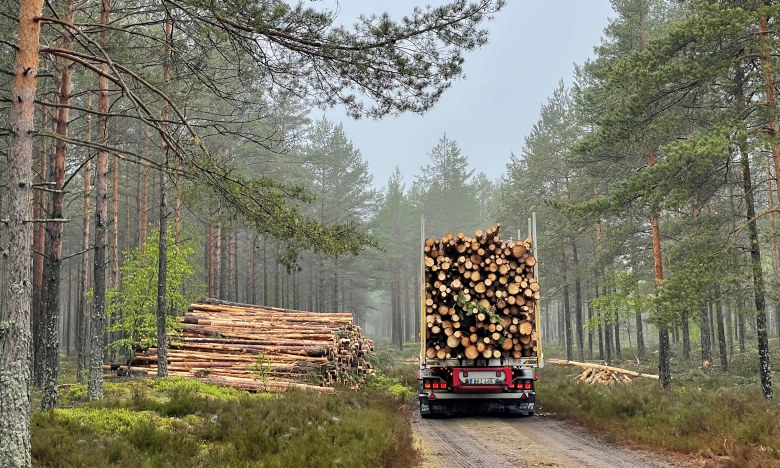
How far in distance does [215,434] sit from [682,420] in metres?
7.71

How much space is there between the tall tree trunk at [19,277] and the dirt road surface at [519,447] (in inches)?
192

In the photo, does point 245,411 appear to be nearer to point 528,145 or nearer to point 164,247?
point 164,247

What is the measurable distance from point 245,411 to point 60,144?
28.2ft

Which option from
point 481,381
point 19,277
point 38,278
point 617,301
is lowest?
point 481,381

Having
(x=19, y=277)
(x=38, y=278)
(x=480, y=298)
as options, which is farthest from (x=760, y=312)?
(x=38, y=278)

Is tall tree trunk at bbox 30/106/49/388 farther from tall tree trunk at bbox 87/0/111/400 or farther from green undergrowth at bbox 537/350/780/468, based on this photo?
green undergrowth at bbox 537/350/780/468

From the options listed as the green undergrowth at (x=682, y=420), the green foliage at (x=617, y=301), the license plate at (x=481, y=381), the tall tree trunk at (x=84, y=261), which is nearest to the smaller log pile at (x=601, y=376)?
the green foliage at (x=617, y=301)

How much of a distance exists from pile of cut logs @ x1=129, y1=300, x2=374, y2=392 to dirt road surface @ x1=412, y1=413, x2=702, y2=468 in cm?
481

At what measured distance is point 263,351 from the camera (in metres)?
16.0

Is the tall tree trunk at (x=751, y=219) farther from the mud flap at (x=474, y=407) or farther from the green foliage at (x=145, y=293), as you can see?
the green foliage at (x=145, y=293)

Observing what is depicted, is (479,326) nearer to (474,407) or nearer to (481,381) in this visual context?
(481,381)

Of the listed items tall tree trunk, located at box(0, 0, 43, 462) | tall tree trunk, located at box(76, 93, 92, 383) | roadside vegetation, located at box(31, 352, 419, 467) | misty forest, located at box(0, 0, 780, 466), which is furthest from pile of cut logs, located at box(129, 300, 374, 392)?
tall tree trunk, located at box(0, 0, 43, 462)

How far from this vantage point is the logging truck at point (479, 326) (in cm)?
1087

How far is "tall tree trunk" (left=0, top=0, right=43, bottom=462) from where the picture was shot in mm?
5488
